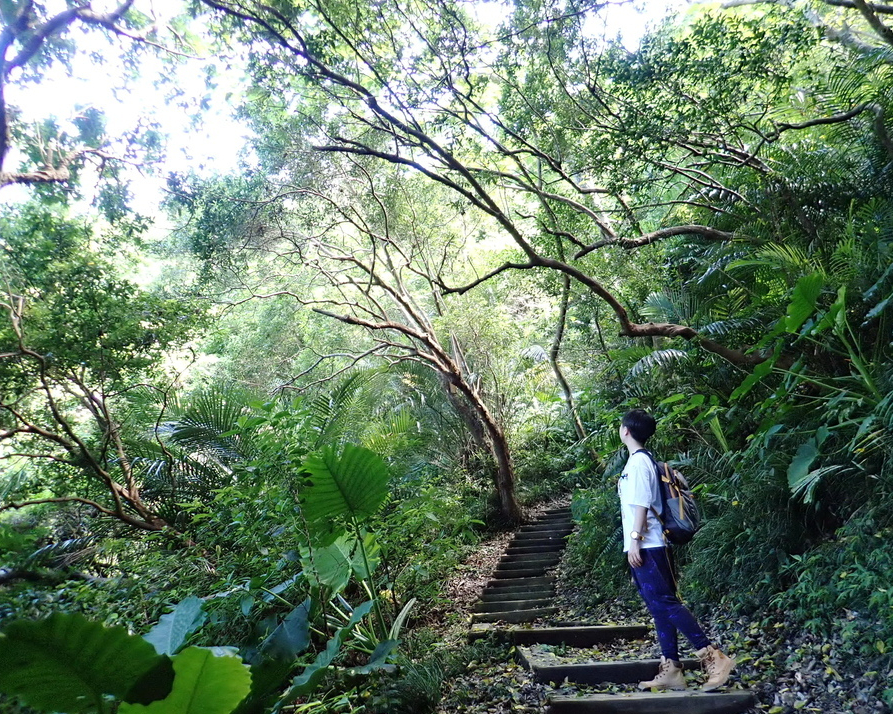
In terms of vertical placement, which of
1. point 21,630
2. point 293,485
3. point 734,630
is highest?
point 293,485

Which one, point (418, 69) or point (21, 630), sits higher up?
→ point (418, 69)

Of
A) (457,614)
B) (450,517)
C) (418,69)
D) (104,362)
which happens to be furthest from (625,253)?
(104,362)

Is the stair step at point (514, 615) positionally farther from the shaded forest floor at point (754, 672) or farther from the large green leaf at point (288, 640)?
the large green leaf at point (288, 640)

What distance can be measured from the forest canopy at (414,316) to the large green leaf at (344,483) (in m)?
0.02

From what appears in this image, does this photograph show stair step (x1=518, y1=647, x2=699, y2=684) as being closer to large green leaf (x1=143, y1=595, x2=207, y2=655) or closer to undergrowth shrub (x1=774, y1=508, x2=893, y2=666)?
undergrowth shrub (x1=774, y1=508, x2=893, y2=666)

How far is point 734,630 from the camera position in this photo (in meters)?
3.71

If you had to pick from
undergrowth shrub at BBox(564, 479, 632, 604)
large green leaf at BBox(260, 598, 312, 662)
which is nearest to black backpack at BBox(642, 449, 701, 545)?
large green leaf at BBox(260, 598, 312, 662)

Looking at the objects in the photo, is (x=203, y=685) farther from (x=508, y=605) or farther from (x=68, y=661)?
(x=508, y=605)

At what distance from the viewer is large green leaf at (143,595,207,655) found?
261 centimetres

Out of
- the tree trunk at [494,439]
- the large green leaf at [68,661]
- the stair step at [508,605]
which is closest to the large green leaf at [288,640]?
the large green leaf at [68,661]

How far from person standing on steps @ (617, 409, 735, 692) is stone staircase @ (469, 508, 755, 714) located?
113mm

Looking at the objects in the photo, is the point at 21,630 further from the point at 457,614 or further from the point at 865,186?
the point at 865,186

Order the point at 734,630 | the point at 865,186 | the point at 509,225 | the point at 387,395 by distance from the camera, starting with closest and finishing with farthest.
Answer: the point at 734,630 → the point at 509,225 → the point at 865,186 → the point at 387,395

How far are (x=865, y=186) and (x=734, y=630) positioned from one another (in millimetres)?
4067
